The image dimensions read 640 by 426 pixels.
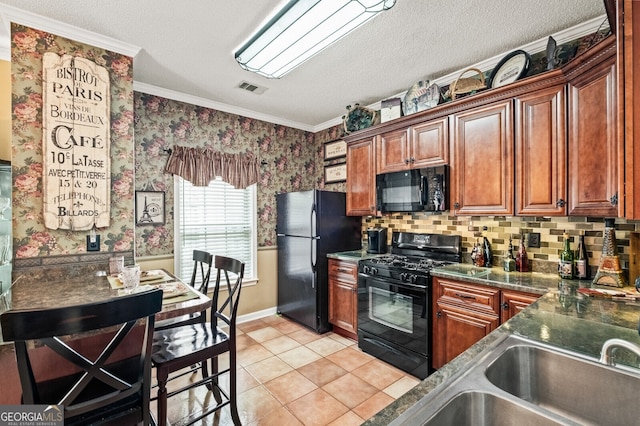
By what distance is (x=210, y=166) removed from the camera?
137 inches

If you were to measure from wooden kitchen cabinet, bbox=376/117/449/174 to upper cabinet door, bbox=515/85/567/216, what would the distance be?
0.58 meters

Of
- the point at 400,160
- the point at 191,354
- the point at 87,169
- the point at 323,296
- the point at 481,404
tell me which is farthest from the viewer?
the point at 323,296

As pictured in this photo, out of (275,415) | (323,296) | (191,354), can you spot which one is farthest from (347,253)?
(191,354)

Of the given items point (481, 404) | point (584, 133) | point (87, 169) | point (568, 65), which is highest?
point (568, 65)

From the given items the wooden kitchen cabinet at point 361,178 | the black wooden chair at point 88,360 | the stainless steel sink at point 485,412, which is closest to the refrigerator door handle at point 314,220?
the wooden kitchen cabinet at point 361,178

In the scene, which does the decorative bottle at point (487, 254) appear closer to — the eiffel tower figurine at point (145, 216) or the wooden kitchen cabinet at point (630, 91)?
the wooden kitchen cabinet at point (630, 91)

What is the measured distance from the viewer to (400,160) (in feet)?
9.84

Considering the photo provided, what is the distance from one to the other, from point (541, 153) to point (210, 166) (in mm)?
3178

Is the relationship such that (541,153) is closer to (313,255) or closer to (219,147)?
(313,255)

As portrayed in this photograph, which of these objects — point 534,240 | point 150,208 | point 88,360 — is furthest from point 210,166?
point 534,240

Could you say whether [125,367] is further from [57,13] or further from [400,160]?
[400,160]

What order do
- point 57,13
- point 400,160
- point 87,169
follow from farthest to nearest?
point 400,160, point 87,169, point 57,13

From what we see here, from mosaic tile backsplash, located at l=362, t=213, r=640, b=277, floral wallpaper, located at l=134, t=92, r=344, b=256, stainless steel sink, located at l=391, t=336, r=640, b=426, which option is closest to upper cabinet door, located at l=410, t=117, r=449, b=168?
mosaic tile backsplash, located at l=362, t=213, r=640, b=277

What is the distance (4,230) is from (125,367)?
1538mm
